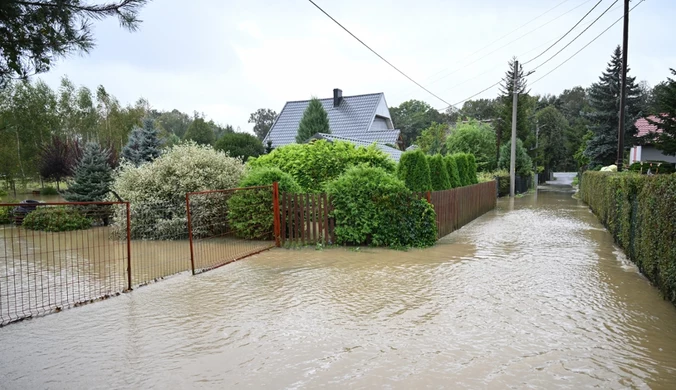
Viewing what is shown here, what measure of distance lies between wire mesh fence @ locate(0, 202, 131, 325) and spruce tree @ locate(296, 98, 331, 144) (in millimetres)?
14679

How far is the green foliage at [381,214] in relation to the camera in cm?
972

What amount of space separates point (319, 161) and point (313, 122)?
14.1 m

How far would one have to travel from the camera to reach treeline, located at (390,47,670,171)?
2953cm

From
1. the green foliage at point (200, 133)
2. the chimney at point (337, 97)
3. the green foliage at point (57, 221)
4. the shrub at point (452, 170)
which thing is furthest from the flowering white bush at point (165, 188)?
the green foliage at point (200, 133)

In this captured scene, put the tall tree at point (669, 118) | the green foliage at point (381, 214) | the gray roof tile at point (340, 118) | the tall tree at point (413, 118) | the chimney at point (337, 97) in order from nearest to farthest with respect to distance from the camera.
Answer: the green foliage at point (381, 214) → the tall tree at point (669, 118) → the gray roof tile at point (340, 118) → the chimney at point (337, 97) → the tall tree at point (413, 118)

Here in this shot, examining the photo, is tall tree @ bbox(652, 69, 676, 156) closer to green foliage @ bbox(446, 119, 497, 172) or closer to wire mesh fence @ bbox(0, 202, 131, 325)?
green foliage @ bbox(446, 119, 497, 172)

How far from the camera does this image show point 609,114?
96.1 feet

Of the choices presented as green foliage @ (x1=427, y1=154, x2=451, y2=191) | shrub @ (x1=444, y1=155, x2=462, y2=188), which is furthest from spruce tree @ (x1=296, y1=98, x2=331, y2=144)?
green foliage @ (x1=427, y1=154, x2=451, y2=191)

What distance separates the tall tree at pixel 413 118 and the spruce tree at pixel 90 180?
54.3m

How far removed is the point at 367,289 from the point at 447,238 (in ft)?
18.0

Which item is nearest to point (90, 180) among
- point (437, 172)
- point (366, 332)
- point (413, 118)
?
point (437, 172)

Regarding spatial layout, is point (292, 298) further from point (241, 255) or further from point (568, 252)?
point (568, 252)

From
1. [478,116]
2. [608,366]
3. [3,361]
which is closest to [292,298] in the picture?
[3,361]

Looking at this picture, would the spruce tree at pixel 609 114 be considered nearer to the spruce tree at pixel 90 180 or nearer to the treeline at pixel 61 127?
the treeline at pixel 61 127
